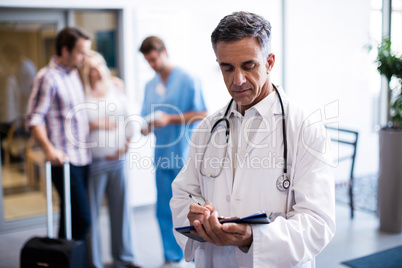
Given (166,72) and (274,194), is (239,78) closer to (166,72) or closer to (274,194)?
(274,194)

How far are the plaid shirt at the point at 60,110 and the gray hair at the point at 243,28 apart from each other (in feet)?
5.39

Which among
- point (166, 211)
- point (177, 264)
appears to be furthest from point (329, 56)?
point (177, 264)

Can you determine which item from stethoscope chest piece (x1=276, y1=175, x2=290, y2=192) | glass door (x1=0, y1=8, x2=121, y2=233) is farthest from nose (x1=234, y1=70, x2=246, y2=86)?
Answer: glass door (x1=0, y1=8, x2=121, y2=233)

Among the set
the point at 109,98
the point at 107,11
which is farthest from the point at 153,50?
the point at 107,11

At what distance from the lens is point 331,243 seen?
3441 millimetres

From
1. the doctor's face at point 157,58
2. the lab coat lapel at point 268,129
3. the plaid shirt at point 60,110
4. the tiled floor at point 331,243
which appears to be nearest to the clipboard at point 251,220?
the lab coat lapel at point 268,129

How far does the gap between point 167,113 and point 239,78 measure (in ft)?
5.43

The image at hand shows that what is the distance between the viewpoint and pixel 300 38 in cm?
482

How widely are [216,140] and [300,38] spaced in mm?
3628

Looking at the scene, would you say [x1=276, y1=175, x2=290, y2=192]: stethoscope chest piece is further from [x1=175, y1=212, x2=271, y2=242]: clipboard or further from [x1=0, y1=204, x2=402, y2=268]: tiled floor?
[x1=0, y1=204, x2=402, y2=268]: tiled floor

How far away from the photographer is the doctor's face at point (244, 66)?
1305mm

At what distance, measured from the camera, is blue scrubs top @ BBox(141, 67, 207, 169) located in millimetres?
2910

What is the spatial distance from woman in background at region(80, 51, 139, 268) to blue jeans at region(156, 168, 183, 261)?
24 cm

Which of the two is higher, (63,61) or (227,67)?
(63,61)
